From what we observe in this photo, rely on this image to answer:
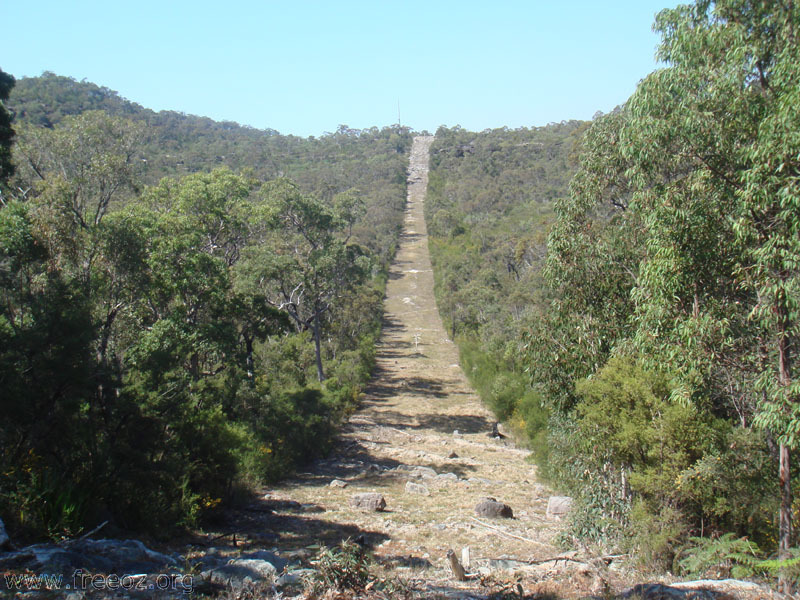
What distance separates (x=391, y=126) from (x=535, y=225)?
126394 millimetres

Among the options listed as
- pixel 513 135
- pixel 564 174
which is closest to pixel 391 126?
pixel 513 135

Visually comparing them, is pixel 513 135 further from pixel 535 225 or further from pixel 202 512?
pixel 202 512

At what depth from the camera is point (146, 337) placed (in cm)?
1223

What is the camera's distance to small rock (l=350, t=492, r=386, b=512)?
11828mm

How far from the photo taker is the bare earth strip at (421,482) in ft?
31.5

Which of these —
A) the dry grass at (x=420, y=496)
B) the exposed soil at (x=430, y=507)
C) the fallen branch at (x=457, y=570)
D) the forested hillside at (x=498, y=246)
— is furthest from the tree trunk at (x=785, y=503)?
the forested hillside at (x=498, y=246)

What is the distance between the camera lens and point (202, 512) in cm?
986

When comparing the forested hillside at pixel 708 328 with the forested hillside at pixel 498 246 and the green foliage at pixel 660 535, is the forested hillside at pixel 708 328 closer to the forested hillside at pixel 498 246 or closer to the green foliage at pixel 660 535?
the green foliage at pixel 660 535

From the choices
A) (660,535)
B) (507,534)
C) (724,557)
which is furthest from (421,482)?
(724,557)

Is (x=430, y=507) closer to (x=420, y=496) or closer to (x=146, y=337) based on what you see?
(x=420, y=496)

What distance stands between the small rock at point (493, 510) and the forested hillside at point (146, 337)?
182 inches

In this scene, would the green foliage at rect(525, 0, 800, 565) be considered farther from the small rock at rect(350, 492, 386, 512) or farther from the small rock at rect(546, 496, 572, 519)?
the small rock at rect(350, 492, 386, 512)

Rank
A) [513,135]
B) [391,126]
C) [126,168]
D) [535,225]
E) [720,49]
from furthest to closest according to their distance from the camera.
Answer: [391,126] → [513,135] → [535,225] → [126,168] → [720,49]

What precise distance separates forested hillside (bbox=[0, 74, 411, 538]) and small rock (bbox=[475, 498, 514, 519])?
182 inches
